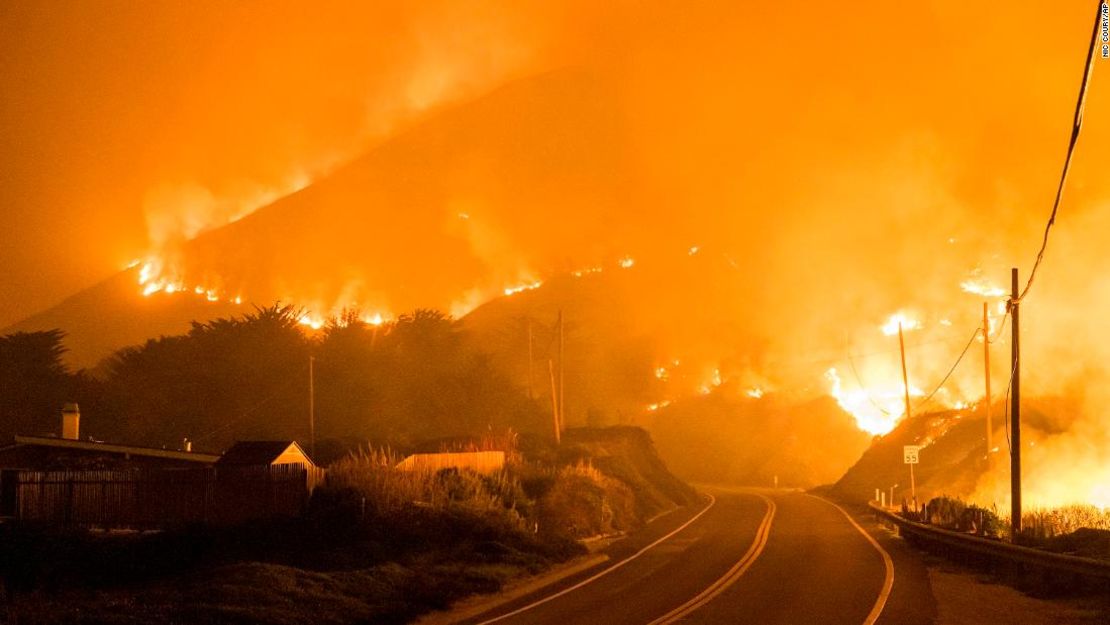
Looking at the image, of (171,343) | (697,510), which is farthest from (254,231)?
(697,510)

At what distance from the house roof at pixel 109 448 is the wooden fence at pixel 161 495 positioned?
4898 mm

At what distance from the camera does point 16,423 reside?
59.8 meters

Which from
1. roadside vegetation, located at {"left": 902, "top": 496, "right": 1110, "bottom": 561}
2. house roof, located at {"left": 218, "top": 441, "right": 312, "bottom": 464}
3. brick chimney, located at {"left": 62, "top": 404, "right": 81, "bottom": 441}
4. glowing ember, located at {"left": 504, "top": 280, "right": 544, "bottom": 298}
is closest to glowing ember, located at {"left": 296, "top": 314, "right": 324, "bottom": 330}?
glowing ember, located at {"left": 504, "top": 280, "right": 544, "bottom": 298}

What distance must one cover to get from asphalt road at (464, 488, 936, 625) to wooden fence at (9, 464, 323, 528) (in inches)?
349

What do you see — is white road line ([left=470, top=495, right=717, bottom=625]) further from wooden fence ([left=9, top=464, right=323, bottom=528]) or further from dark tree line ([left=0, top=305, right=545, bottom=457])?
dark tree line ([left=0, top=305, right=545, bottom=457])

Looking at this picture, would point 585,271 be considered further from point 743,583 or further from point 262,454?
point 743,583

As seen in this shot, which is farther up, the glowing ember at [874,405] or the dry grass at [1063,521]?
the glowing ember at [874,405]

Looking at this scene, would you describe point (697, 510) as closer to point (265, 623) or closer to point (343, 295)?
point (265, 623)

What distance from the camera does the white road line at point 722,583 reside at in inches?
641

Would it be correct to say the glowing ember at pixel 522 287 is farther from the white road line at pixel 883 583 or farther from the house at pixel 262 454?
the house at pixel 262 454

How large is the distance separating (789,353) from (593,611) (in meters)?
89.9

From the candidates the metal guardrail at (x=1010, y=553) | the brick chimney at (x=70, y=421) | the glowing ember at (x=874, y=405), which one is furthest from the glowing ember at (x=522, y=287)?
the metal guardrail at (x=1010, y=553)

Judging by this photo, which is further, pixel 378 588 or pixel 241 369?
pixel 241 369

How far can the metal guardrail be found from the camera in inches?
659
